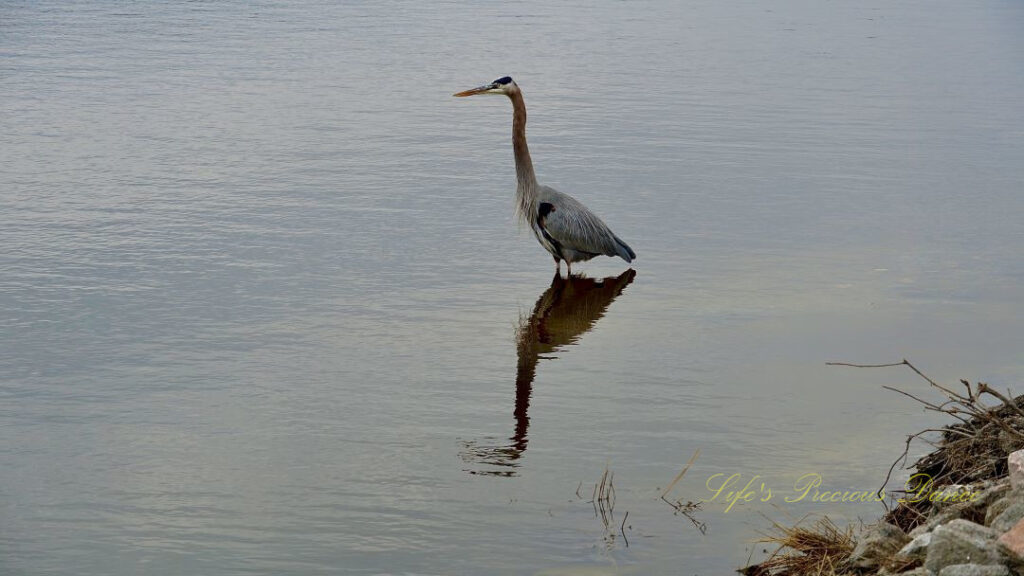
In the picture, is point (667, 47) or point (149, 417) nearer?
point (149, 417)

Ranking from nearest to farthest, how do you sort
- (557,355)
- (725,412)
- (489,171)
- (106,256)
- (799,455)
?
(799,455) → (725,412) → (557,355) → (106,256) → (489,171)

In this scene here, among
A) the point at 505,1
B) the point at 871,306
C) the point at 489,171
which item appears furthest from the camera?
the point at 505,1

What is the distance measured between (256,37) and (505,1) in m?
11.5

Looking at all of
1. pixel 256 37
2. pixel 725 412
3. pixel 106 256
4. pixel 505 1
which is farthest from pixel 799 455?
pixel 505 1

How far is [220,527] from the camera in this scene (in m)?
5.95

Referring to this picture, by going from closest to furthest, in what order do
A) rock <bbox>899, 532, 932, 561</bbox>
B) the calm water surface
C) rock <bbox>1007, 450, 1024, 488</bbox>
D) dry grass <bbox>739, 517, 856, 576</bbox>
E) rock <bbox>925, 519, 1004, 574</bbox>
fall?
rock <bbox>925, 519, 1004, 574</bbox>
rock <bbox>1007, 450, 1024, 488</bbox>
rock <bbox>899, 532, 932, 561</bbox>
dry grass <bbox>739, 517, 856, 576</bbox>
the calm water surface

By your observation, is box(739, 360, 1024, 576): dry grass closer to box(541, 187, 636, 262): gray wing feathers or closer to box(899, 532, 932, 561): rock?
box(899, 532, 932, 561): rock

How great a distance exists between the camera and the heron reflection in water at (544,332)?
6816 millimetres

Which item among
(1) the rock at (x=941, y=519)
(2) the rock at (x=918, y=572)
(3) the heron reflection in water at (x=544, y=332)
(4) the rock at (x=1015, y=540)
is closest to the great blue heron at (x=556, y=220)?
(3) the heron reflection in water at (x=544, y=332)

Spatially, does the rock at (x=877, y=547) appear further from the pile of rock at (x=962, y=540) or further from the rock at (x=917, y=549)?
the rock at (x=917, y=549)

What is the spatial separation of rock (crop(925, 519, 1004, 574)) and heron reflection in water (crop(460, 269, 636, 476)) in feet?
8.74

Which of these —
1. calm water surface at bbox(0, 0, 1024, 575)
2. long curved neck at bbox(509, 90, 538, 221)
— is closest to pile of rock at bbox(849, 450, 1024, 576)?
calm water surface at bbox(0, 0, 1024, 575)

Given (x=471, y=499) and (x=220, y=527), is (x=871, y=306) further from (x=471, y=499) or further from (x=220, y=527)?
(x=220, y=527)

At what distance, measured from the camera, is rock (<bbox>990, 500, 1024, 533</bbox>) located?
438 centimetres
